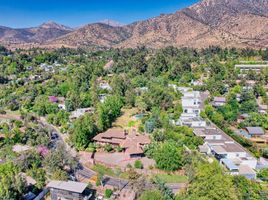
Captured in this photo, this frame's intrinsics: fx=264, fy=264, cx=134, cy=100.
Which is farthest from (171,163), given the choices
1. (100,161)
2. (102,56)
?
(102,56)

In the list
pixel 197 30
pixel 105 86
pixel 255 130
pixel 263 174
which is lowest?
pixel 263 174

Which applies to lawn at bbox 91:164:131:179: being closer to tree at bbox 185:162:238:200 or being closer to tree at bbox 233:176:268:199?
tree at bbox 185:162:238:200

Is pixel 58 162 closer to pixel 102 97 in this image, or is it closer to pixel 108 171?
pixel 108 171

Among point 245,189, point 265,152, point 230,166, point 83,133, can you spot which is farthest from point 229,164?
point 83,133

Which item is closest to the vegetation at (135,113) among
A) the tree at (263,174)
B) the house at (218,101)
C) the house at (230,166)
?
the tree at (263,174)

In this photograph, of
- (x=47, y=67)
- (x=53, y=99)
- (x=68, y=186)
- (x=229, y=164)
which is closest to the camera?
(x=68, y=186)

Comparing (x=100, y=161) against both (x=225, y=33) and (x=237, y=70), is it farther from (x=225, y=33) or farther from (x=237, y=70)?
(x=225, y=33)

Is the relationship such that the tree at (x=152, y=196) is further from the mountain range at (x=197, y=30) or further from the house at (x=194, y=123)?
the mountain range at (x=197, y=30)
